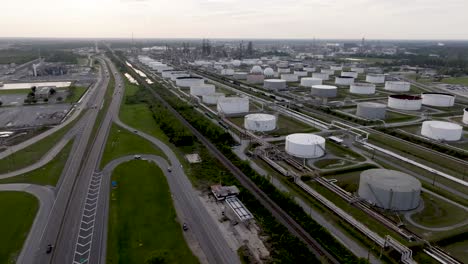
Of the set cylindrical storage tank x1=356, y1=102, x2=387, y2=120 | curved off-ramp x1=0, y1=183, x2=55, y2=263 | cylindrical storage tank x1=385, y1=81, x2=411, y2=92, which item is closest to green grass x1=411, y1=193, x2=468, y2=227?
curved off-ramp x1=0, y1=183, x2=55, y2=263

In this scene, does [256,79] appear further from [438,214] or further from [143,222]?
[143,222]

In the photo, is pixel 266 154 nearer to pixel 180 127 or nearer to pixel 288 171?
pixel 288 171

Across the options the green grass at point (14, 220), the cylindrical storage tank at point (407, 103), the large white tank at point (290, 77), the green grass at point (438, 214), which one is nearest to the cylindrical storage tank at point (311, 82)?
the large white tank at point (290, 77)

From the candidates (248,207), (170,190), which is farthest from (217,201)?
(170,190)

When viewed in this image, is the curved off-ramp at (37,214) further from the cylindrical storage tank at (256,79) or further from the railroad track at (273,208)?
the cylindrical storage tank at (256,79)

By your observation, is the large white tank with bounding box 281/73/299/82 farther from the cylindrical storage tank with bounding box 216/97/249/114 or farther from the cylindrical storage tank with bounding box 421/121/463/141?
the cylindrical storage tank with bounding box 421/121/463/141

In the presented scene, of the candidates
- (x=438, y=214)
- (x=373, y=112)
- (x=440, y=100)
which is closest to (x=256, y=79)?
(x=373, y=112)
